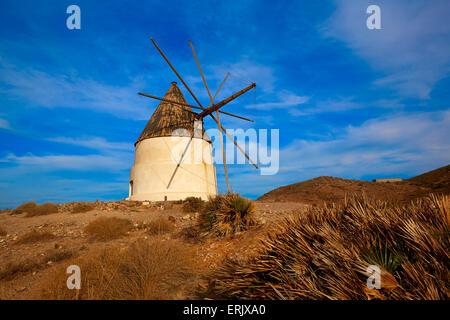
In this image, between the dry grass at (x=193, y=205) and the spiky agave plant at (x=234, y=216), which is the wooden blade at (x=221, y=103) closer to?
the dry grass at (x=193, y=205)

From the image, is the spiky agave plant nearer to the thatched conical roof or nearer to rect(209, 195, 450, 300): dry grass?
rect(209, 195, 450, 300): dry grass

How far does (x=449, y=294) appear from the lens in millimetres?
1647

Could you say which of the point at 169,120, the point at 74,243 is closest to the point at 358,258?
the point at 74,243

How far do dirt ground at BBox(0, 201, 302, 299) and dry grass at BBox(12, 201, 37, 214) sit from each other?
83.6 inches

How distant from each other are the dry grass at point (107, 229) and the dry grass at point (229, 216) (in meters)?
3.41

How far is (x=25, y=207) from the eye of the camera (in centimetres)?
1433

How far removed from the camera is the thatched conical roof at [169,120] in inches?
699

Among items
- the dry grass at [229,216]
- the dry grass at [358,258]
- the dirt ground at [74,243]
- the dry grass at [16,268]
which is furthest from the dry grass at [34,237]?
the dry grass at [358,258]

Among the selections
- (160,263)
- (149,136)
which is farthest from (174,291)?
(149,136)

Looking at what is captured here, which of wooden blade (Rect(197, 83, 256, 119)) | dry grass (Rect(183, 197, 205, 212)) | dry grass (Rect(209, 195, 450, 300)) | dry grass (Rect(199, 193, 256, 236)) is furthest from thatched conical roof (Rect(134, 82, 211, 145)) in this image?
dry grass (Rect(209, 195, 450, 300))

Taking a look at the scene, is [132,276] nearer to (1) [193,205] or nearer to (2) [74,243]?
(2) [74,243]

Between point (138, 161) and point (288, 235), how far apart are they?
1693 centimetres

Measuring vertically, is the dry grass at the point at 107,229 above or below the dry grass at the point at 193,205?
below
